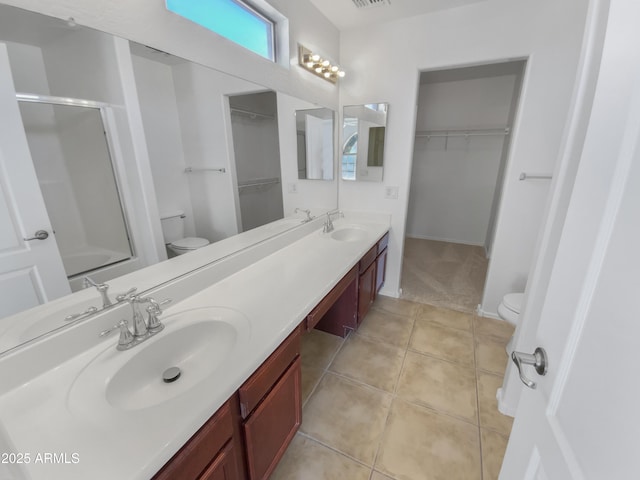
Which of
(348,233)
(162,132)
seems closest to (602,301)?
(162,132)

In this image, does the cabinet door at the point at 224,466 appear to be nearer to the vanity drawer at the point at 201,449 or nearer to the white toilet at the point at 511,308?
the vanity drawer at the point at 201,449

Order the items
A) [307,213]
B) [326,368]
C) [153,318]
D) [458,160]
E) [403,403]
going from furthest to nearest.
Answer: [458,160]
[307,213]
[326,368]
[403,403]
[153,318]

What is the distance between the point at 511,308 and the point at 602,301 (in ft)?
6.24

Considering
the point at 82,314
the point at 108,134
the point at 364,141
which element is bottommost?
the point at 82,314

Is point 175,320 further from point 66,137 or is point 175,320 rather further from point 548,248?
point 548,248

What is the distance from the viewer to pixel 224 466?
83cm

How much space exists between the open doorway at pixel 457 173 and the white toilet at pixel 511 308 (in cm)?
92

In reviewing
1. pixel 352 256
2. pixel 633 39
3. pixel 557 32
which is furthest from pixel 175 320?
pixel 557 32

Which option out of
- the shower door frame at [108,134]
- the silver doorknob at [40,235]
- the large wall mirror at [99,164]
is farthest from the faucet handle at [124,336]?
the silver doorknob at [40,235]

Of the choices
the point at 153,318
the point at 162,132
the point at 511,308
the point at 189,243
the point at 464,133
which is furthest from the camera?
the point at 464,133

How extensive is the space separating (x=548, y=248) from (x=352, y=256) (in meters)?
0.99

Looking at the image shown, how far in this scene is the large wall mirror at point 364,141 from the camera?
249 centimetres

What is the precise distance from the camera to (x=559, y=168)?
3.77 ft

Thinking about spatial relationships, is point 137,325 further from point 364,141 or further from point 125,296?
point 364,141
